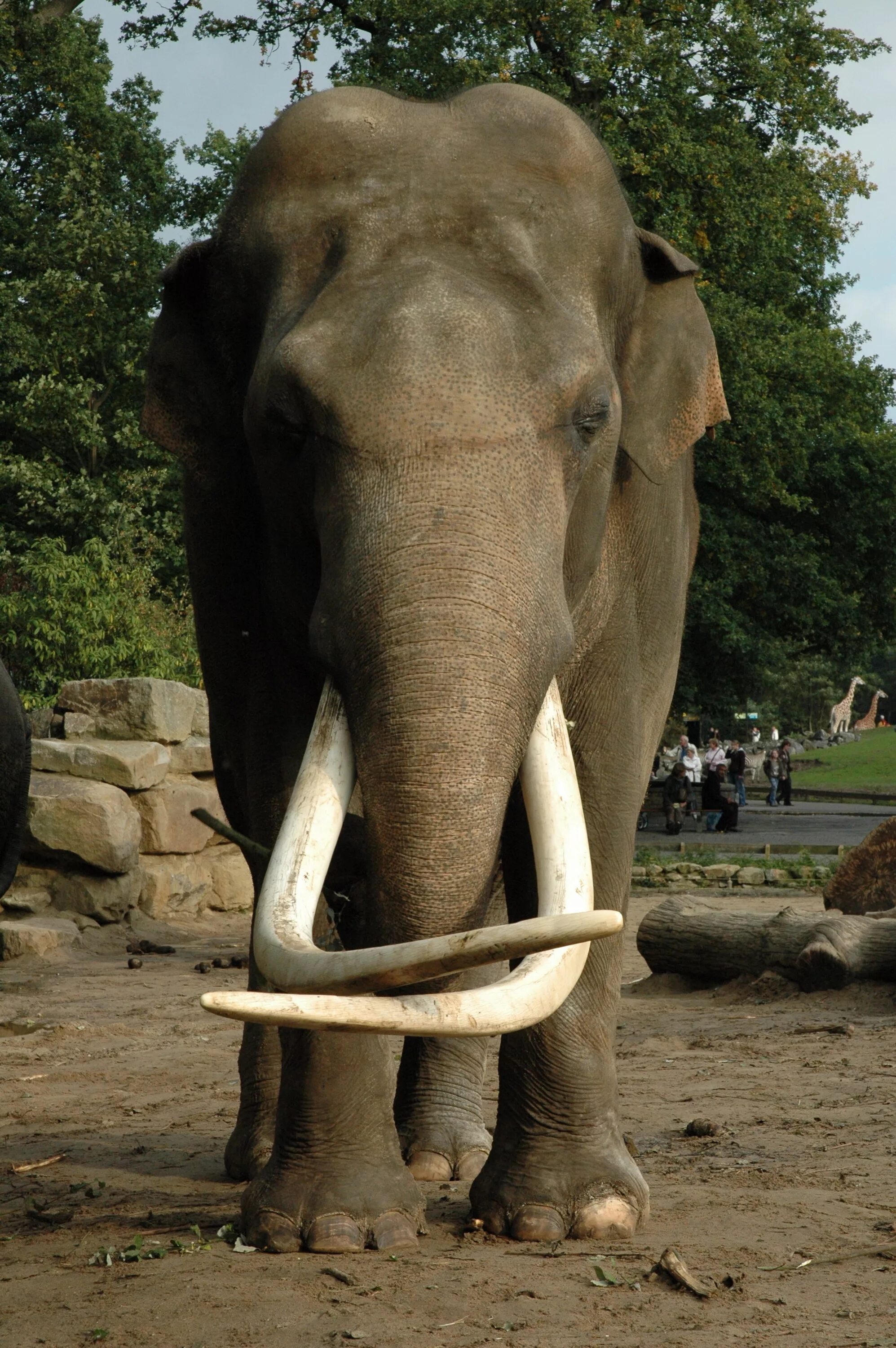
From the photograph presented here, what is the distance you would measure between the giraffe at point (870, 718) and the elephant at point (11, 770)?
73.1 m

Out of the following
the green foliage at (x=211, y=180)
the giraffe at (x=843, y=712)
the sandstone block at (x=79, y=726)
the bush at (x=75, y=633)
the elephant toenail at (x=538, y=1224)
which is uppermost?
the green foliage at (x=211, y=180)

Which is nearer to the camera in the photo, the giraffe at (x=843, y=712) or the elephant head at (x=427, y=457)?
the elephant head at (x=427, y=457)

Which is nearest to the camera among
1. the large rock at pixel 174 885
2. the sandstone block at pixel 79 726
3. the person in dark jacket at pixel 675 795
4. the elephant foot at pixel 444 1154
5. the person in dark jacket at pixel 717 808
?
the elephant foot at pixel 444 1154

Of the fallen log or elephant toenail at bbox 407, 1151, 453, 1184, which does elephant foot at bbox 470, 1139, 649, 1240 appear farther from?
the fallen log

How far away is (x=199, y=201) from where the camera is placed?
1011 inches

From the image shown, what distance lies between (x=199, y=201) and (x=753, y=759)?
2697cm

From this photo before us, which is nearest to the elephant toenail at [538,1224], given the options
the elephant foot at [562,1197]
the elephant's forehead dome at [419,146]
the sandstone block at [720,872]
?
the elephant foot at [562,1197]

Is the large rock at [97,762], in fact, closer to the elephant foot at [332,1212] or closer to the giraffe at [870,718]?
the elephant foot at [332,1212]

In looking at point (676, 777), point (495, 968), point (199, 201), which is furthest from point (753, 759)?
point (495, 968)

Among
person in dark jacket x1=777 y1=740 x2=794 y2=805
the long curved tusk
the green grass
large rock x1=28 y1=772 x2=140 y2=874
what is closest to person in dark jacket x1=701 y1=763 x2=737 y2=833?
person in dark jacket x1=777 y1=740 x2=794 y2=805

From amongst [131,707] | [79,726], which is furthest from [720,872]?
[79,726]

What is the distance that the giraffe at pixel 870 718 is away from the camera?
79.2 meters

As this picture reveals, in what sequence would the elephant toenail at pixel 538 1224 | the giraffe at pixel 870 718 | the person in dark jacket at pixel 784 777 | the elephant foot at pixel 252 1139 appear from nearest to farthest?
the elephant toenail at pixel 538 1224, the elephant foot at pixel 252 1139, the person in dark jacket at pixel 784 777, the giraffe at pixel 870 718

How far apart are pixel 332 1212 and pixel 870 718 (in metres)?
79.3
